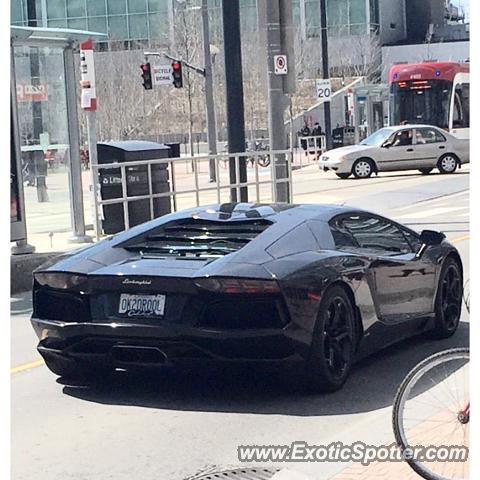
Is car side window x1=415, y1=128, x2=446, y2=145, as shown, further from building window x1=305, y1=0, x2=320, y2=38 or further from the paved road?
building window x1=305, y1=0, x2=320, y2=38

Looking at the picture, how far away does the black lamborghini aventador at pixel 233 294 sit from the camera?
6652 millimetres

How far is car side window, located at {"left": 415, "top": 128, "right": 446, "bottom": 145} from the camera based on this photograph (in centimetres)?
3309

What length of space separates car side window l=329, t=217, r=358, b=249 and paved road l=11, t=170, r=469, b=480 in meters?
0.95

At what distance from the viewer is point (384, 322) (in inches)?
307

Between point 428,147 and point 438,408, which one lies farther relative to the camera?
point 428,147

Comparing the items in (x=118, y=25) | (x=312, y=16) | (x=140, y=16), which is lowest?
(x=312, y=16)

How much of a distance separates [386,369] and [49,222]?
1038 centimetres

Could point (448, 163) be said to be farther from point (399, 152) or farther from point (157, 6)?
point (157, 6)

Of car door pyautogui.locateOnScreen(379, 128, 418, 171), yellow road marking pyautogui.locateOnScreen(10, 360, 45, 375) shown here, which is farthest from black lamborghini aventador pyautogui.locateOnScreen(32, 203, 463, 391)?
car door pyautogui.locateOnScreen(379, 128, 418, 171)

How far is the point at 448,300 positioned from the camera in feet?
29.0

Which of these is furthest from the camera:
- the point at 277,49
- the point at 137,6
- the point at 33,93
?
the point at 137,6

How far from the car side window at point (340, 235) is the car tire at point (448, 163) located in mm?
26147

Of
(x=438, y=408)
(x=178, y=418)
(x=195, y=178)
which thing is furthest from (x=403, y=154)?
(x=438, y=408)

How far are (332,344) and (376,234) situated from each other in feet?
4.93
